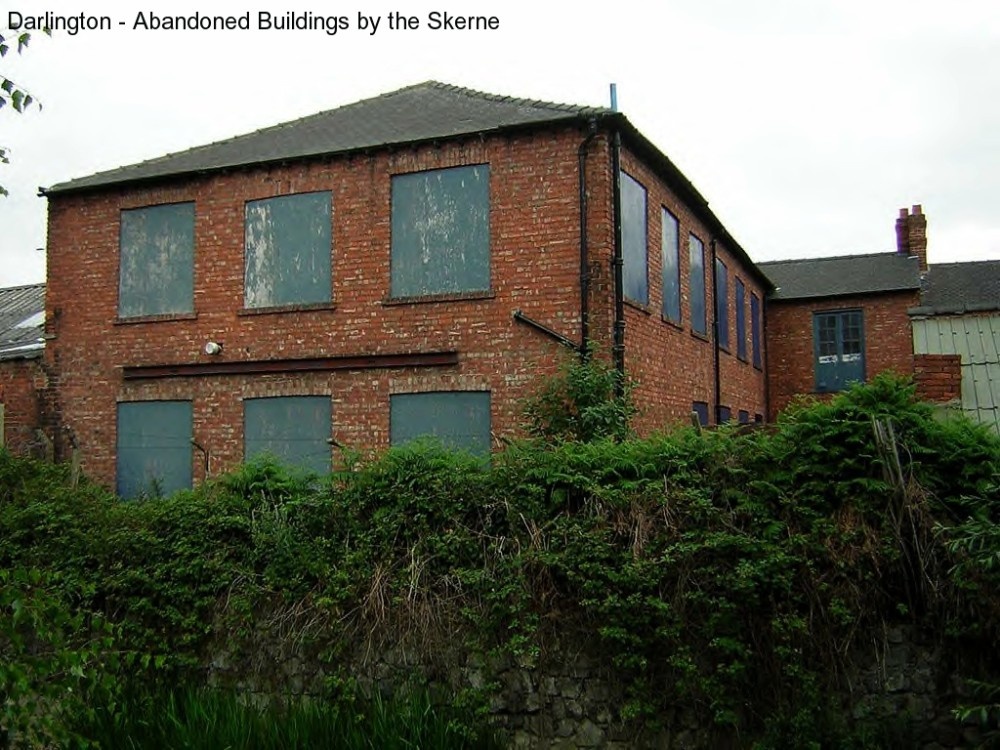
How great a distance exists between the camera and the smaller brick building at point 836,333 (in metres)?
25.4

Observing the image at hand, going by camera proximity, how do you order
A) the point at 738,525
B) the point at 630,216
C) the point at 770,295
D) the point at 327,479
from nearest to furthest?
1. the point at 738,525
2. the point at 327,479
3. the point at 630,216
4. the point at 770,295

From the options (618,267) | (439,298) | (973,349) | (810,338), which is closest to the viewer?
(973,349)

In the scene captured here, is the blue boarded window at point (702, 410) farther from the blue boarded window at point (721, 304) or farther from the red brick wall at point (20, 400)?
the red brick wall at point (20, 400)

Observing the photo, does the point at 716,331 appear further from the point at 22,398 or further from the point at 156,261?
the point at 22,398

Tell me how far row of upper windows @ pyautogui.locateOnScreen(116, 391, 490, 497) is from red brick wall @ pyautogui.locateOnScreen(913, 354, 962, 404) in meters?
5.54

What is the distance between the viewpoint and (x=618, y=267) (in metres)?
12.4

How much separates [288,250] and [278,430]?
2901mm

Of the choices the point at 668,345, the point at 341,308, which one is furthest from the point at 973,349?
the point at 341,308

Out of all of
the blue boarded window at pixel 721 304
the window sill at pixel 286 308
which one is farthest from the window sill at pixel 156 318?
the blue boarded window at pixel 721 304

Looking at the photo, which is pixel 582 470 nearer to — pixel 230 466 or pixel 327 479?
pixel 327 479

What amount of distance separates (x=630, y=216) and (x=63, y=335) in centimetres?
1006

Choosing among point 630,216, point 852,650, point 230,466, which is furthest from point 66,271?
point 852,650

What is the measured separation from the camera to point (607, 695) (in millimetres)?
6980

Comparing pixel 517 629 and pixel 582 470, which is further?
pixel 582 470
